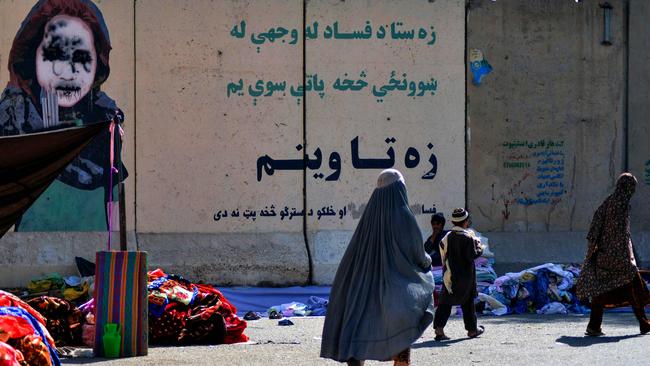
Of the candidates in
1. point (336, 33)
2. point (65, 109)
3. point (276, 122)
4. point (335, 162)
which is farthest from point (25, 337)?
point (336, 33)

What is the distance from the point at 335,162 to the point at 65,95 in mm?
3388

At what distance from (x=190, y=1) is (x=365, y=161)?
293 cm

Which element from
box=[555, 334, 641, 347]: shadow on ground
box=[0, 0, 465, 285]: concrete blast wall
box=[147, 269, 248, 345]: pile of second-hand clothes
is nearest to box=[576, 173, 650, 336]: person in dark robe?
box=[555, 334, 641, 347]: shadow on ground

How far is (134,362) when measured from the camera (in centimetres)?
934

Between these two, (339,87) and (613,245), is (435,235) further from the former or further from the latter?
(339,87)

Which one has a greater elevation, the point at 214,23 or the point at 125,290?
the point at 214,23

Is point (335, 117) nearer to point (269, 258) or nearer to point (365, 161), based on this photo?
point (365, 161)

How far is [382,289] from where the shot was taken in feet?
25.6

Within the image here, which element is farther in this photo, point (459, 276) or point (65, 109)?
point (65, 109)

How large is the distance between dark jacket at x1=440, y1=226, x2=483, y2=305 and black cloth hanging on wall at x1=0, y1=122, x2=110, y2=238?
361 centimetres

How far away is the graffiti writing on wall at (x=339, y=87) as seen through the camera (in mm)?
15242

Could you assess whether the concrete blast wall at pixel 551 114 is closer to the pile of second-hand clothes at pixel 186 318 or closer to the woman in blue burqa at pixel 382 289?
the pile of second-hand clothes at pixel 186 318

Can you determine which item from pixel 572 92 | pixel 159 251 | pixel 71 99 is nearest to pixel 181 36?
pixel 71 99

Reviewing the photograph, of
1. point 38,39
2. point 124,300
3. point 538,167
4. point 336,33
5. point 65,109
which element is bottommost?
point 124,300
